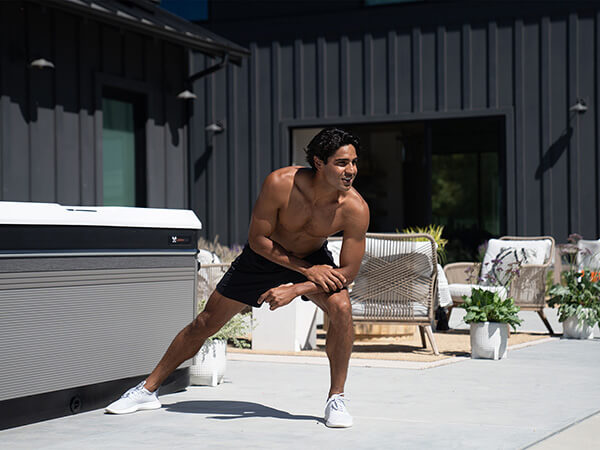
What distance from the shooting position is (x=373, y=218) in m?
14.1

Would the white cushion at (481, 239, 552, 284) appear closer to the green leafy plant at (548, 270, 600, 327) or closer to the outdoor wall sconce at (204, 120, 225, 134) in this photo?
the green leafy plant at (548, 270, 600, 327)

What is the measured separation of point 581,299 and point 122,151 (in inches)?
231

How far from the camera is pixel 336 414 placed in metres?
4.05

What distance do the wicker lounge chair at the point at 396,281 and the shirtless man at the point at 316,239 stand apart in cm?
251

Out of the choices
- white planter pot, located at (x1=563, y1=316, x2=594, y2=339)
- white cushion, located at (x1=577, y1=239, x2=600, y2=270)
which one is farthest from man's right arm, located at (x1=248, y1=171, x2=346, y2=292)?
white cushion, located at (x1=577, y1=239, x2=600, y2=270)

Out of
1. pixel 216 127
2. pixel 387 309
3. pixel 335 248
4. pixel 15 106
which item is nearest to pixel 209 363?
pixel 387 309

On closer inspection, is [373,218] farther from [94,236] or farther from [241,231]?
[94,236]

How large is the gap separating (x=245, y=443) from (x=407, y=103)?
9.53m

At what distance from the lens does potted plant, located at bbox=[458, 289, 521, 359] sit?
6.45 metres

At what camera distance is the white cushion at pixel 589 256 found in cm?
839

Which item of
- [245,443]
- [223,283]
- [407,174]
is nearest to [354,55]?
[407,174]

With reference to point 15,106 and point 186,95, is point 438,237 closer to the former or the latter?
point 186,95

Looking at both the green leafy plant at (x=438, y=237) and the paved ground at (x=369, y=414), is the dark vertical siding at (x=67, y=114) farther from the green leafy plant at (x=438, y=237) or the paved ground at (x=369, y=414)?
the paved ground at (x=369, y=414)

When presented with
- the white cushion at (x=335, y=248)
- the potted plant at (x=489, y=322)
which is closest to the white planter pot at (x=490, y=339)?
the potted plant at (x=489, y=322)
